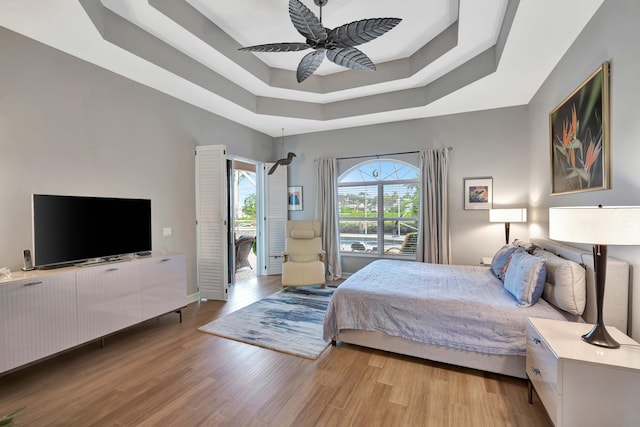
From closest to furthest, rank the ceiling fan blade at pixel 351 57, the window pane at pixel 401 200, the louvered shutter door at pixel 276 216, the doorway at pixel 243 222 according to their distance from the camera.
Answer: the ceiling fan blade at pixel 351 57
the window pane at pixel 401 200
the doorway at pixel 243 222
the louvered shutter door at pixel 276 216

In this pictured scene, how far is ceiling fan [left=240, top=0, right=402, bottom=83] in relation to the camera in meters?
2.03

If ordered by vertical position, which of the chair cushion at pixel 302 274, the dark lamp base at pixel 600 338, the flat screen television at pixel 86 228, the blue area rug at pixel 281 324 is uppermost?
the flat screen television at pixel 86 228

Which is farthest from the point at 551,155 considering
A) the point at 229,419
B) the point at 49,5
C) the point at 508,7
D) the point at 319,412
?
the point at 49,5

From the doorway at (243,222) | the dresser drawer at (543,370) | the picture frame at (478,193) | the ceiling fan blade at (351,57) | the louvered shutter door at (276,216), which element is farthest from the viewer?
the louvered shutter door at (276,216)

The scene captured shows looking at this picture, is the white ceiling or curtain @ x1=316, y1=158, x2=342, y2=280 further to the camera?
curtain @ x1=316, y1=158, x2=342, y2=280

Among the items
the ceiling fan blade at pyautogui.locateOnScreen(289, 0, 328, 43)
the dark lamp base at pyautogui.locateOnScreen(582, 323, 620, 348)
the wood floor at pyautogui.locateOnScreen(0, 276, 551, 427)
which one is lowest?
the wood floor at pyautogui.locateOnScreen(0, 276, 551, 427)

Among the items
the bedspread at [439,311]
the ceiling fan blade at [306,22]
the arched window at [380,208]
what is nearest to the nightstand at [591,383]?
the bedspread at [439,311]

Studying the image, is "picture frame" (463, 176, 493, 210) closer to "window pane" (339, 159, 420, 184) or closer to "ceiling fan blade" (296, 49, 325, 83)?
"window pane" (339, 159, 420, 184)

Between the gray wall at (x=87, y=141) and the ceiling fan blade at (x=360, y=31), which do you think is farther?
the gray wall at (x=87, y=141)

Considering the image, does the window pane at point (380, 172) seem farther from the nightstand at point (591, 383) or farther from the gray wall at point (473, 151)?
the nightstand at point (591, 383)

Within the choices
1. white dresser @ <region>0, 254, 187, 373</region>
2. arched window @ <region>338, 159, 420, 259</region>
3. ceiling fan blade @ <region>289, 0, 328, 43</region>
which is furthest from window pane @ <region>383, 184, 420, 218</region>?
white dresser @ <region>0, 254, 187, 373</region>

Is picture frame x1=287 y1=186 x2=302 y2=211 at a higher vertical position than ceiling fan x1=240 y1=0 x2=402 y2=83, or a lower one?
lower

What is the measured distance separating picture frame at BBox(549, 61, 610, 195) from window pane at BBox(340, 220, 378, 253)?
2.73m

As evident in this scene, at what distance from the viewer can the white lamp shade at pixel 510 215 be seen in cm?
363
